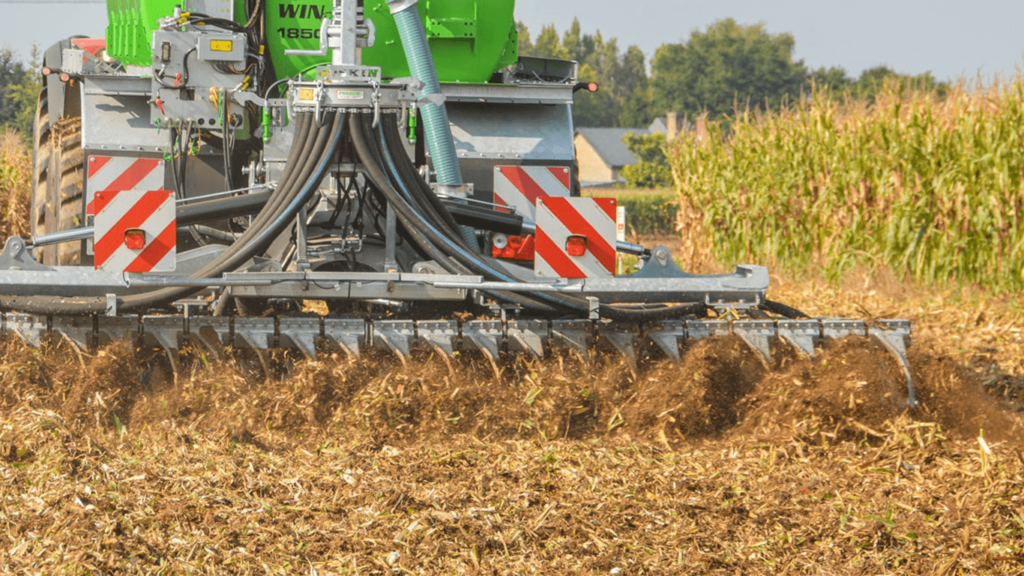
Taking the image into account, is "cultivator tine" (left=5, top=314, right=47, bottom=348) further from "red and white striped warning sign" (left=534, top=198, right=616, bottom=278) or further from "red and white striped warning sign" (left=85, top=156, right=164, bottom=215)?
"red and white striped warning sign" (left=534, top=198, right=616, bottom=278)

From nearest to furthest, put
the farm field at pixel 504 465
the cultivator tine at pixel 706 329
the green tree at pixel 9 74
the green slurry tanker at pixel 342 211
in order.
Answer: the farm field at pixel 504 465
the green slurry tanker at pixel 342 211
the cultivator tine at pixel 706 329
the green tree at pixel 9 74

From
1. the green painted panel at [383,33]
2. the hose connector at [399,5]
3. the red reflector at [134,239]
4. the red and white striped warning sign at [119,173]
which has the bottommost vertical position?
the red reflector at [134,239]

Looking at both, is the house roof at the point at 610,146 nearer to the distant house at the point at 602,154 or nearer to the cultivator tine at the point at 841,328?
the distant house at the point at 602,154

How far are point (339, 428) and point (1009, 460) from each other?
8.63ft

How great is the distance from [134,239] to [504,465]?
65.8 inches

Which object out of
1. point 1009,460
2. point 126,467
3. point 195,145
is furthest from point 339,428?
point 1009,460

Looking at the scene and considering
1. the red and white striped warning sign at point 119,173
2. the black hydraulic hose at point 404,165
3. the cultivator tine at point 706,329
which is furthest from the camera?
the red and white striped warning sign at point 119,173

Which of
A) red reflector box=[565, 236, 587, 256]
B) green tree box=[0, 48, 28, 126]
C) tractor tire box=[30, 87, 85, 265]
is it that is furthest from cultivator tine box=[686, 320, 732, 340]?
green tree box=[0, 48, 28, 126]

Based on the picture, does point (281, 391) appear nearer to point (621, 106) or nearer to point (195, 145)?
point (195, 145)

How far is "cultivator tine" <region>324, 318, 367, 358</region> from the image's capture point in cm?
455

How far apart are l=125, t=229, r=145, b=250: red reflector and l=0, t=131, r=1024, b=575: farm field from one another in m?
0.58

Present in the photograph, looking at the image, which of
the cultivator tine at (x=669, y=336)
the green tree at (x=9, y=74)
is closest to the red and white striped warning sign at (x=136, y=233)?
the cultivator tine at (x=669, y=336)

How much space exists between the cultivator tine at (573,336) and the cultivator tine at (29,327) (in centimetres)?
215

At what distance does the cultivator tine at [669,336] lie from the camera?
4711mm
